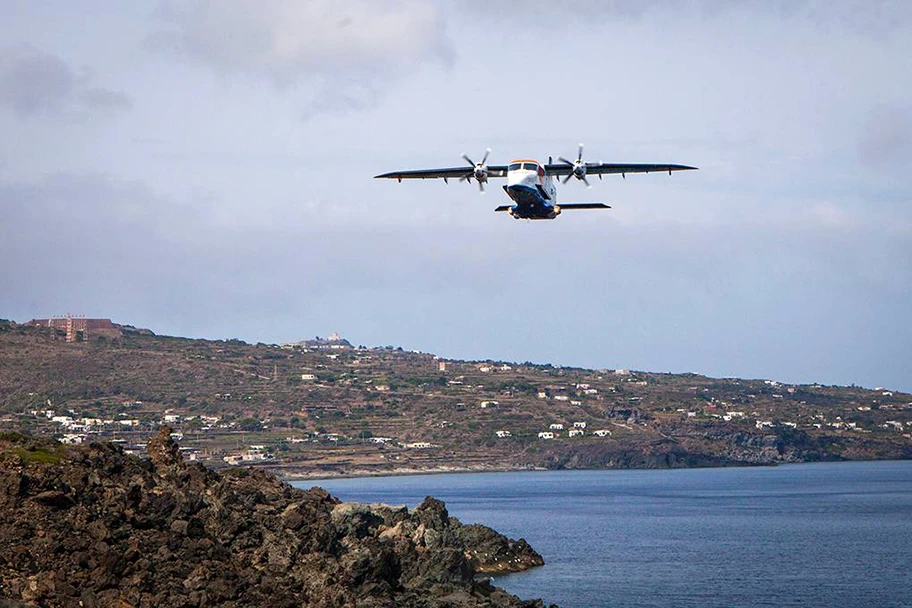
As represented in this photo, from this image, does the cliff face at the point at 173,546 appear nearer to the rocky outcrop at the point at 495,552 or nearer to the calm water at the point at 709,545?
the calm water at the point at 709,545

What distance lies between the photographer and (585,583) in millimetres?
93750

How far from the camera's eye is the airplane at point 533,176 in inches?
2788

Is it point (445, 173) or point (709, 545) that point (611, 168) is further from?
point (709, 545)

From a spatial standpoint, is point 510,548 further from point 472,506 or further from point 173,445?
point 472,506

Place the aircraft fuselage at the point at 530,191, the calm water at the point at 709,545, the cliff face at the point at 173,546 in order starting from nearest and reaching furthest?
the cliff face at the point at 173,546, the aircraft fuselage at the point at 530,191, the calm water at the point at 709,545

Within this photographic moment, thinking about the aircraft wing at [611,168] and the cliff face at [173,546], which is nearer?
the cliff face at [173,546]

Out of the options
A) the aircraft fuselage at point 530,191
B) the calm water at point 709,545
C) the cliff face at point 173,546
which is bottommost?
the calm water at point 709,545

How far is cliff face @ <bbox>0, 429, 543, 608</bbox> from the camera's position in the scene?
169 feet

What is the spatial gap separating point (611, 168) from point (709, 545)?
163 ft

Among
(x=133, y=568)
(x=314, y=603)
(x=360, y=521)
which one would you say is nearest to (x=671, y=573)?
(x=360, y=521)

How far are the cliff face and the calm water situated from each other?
61.4ft

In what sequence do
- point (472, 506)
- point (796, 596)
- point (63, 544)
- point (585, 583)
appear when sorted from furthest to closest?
point (472, 506) → point (585, 583) → point (796, 596) → point (63, 544)

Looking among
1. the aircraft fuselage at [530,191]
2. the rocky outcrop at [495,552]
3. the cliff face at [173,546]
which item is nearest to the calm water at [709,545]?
the rocky outcrop at [495,552]

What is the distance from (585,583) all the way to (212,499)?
37.4m
